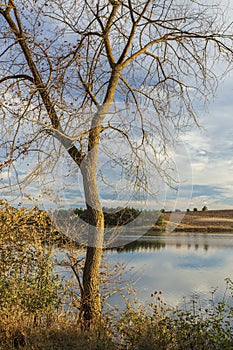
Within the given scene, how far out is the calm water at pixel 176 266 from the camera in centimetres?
565

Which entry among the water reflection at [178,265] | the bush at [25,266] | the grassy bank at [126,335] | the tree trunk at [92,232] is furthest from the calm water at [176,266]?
the grassy bank at [126,335]

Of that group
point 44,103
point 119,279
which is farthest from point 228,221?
point 44,103

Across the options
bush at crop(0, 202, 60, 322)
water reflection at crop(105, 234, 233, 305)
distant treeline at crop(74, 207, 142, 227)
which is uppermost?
distant treeline at crop(74, 207, 142, 227)

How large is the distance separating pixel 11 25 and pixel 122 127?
197 cm

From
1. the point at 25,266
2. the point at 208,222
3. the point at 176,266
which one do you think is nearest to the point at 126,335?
the point at 25,266

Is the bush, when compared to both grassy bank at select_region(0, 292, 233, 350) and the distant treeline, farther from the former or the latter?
the distant treeline

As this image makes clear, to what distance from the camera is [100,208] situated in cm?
423

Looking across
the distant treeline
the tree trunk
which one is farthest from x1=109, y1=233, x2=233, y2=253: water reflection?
the tree trunk

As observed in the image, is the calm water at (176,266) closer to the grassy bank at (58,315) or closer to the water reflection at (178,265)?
the water reflection at (178,265)

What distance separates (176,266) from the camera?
33.0ft

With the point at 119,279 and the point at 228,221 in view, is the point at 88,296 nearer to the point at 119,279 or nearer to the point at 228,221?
the point at 119,279

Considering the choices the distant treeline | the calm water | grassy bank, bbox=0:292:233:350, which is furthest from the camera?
the calm water

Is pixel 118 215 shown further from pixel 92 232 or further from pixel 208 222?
pixel 208 222

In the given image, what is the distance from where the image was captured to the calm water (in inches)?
223
